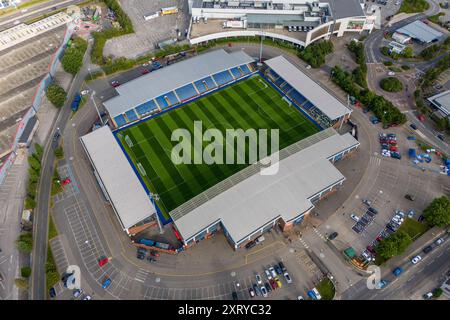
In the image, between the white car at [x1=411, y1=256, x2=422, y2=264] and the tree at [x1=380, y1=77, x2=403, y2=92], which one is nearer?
the white car at [x1=411, y1=256, x2=422, y2=264]

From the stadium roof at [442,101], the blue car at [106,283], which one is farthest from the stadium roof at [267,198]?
the stadium roof at [442,101]

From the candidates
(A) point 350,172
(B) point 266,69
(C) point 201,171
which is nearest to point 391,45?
(B) point 266,69

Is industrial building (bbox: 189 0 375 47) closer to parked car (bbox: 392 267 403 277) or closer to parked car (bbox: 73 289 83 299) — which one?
Answer: parked car (bbox: 392 267 403 277)

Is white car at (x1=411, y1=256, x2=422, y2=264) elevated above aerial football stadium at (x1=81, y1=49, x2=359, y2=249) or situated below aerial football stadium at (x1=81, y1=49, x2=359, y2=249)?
below

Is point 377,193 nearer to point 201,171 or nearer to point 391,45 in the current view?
point 201,171

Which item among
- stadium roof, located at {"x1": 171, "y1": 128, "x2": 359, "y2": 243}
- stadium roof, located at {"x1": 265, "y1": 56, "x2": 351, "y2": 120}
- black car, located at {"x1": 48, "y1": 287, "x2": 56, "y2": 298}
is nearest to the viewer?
black car, located at {"x1": 48, "y1": 287, "x2": 56, "y2": 298}

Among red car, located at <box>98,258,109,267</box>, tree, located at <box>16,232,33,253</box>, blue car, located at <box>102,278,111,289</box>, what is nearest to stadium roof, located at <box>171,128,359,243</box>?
red car, located at <box>98,258,109,267</box>
